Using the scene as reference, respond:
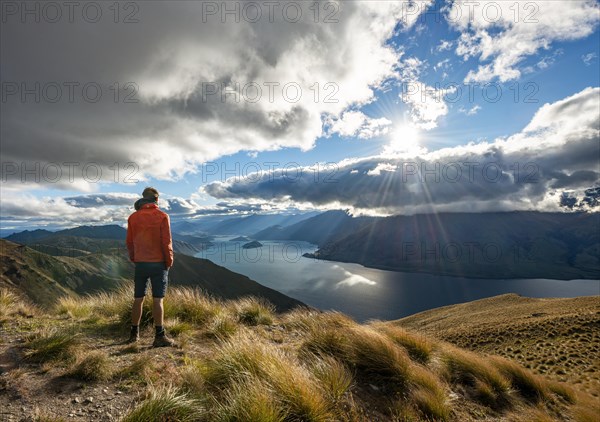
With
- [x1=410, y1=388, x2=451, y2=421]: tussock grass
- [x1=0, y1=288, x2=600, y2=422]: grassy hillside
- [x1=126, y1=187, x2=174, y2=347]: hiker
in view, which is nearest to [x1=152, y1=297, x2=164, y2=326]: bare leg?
[x1=126, y1=187, x2=174, y2=347]: hiker

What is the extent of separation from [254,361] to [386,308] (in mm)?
215212

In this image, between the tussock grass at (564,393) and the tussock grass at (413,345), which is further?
the tussock grass at (564,393)

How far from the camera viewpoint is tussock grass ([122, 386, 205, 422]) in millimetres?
3008

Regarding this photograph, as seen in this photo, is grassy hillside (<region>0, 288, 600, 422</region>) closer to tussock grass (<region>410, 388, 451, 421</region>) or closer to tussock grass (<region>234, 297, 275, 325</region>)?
tussock grass (<region>410, 388, 451, 421</region>)

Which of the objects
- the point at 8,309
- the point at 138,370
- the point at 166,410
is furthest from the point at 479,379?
the point at 8,309

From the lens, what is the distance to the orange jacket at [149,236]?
238 inches

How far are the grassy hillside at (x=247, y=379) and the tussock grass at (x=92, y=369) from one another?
14 mm

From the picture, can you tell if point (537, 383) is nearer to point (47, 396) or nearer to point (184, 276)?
point (47, 396)

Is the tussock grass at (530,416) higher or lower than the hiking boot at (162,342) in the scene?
lower

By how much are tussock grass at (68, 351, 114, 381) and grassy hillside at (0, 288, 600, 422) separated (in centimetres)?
1

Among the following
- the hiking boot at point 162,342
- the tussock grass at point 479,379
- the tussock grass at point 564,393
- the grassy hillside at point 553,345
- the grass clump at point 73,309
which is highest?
the hiking boot at point 162,342

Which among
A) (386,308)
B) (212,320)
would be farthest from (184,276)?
(212,320)

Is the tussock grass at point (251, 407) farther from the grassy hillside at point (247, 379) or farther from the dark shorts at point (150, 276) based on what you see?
the dark shorts at point (150, 276)

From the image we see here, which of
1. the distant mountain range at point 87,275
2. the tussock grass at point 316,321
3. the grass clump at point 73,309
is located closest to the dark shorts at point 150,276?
the grass clump at point 73,309
